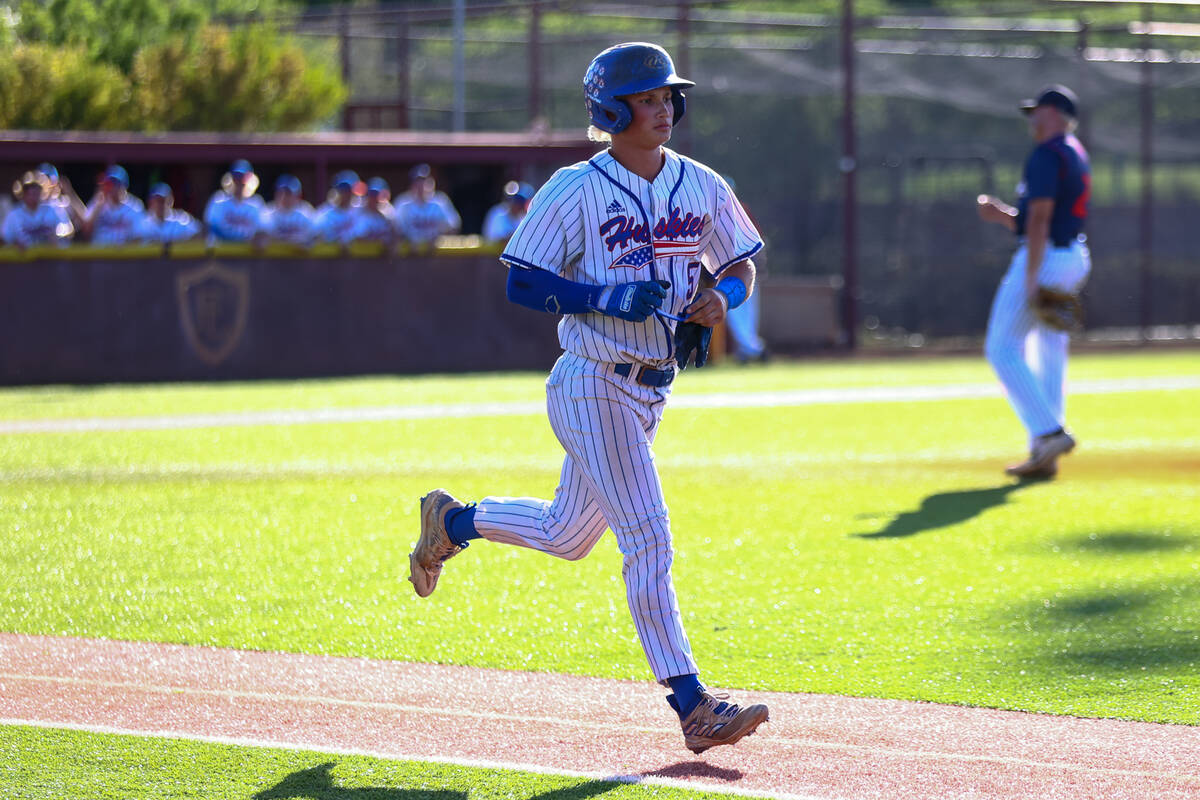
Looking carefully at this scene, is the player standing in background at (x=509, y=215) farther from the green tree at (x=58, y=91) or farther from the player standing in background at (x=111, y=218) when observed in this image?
the green tree at (x=58, y=91)

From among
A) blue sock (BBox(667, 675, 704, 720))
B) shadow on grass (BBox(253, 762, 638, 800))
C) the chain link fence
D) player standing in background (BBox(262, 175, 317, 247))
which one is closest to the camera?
shadow on grass (BBox(253, 762, 638, 800))

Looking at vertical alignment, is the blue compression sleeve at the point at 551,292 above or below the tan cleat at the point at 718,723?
above

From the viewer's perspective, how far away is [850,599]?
20.4ft

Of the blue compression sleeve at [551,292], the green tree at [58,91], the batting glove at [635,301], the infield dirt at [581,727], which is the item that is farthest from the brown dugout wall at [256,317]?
the batting glove at [635,301]

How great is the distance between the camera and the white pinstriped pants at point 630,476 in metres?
4.33

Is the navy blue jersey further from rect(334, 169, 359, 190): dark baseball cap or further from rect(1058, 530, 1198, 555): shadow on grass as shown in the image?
rect(334, 169, 359, 190): dark baseball cap

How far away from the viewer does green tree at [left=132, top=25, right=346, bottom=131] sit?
75.7ft

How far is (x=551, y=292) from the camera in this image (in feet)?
14.4

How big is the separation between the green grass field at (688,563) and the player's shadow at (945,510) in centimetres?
3

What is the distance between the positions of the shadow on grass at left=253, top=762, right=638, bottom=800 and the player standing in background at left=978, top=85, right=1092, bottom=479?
590cm

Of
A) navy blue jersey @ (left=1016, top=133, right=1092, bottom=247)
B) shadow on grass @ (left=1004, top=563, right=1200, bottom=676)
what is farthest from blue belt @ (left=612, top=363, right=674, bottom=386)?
navy blue jersey @ (left=1016, top=133, right=1092, bottom=247)

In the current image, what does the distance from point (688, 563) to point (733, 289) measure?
8.40 feet

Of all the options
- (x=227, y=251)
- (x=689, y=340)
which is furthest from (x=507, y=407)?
(x=689, y=340)

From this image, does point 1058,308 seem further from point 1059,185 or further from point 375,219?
point 375,219
